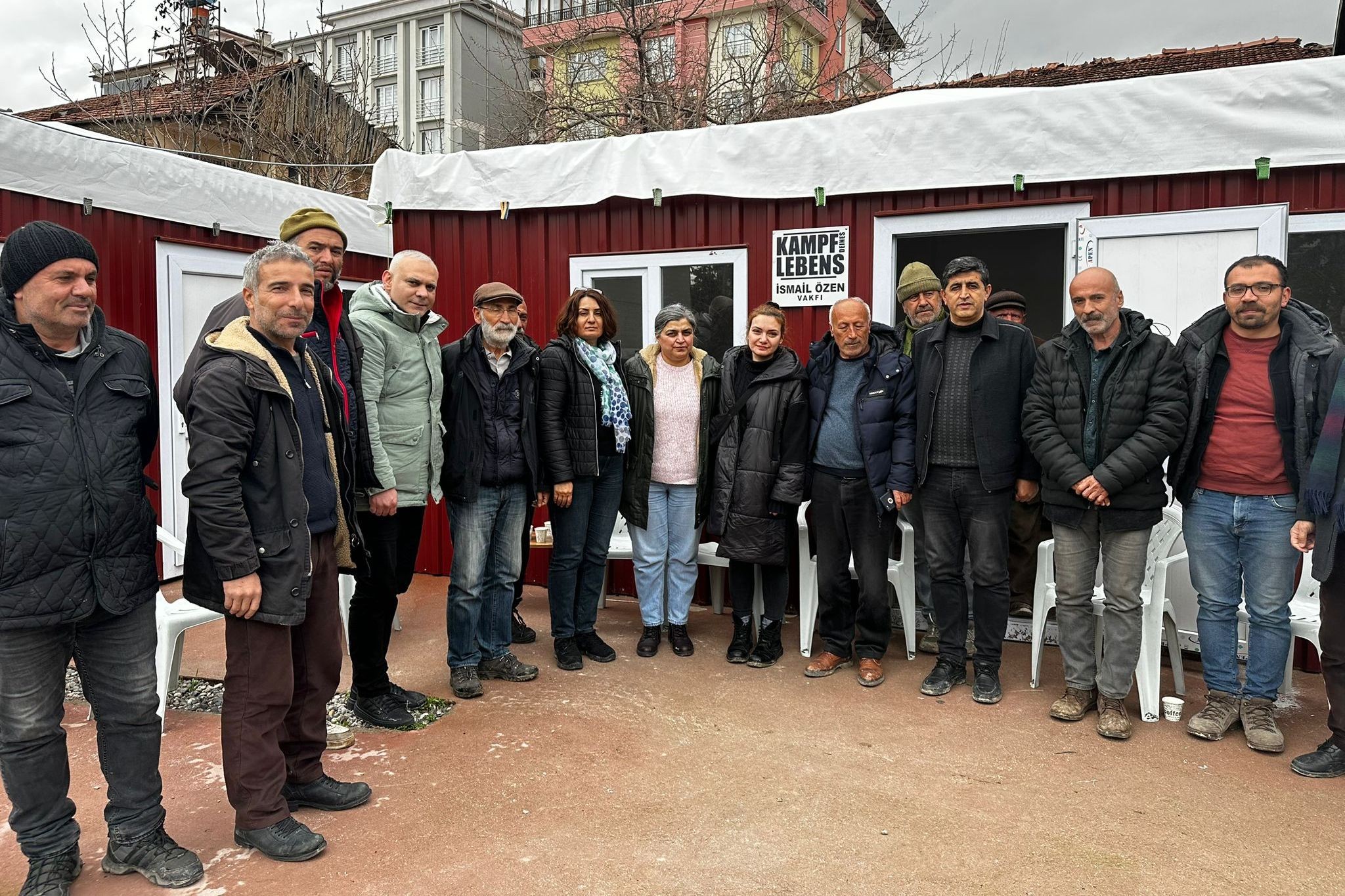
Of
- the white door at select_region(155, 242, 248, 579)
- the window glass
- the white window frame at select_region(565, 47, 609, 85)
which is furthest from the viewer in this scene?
the white window frame at select_region(565, 47, 609, 85)

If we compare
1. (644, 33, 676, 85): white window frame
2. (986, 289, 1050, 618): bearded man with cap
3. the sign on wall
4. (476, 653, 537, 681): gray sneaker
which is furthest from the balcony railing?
(476, 653, 537, 681): gray sneaker

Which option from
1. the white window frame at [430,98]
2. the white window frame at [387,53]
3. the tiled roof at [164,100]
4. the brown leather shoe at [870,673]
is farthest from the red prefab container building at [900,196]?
the white window frame at [387,53]

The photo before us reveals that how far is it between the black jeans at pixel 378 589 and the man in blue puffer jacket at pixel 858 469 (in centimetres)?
188

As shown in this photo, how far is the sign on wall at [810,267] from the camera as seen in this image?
5.12 metres

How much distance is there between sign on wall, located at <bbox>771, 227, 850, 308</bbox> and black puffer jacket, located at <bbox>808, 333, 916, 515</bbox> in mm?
1151

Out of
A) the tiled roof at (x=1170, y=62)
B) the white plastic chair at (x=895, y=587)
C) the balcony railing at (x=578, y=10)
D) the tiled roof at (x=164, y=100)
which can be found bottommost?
the white plastic chair at (x=895, y=587)

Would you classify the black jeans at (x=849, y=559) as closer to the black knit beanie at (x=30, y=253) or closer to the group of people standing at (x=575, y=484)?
the group of people standing at (x=575, y=484)

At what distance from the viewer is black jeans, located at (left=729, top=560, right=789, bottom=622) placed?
14.4 ft

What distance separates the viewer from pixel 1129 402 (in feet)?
11.4

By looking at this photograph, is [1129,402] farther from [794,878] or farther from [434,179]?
[434,179]

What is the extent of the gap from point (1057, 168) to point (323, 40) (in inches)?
546

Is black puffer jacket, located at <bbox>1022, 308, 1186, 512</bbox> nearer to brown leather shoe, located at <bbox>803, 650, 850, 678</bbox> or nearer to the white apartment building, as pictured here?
brown leather shoe, located at <bbox>803, 650, 850, 678</bbox>

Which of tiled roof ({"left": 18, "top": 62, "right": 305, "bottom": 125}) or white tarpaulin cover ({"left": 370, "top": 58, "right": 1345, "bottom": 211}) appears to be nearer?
white tarpaulin cover ({"left": 370, "top": 58, "right": 1345, "bottom": 211})

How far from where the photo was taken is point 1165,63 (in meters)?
7.82
